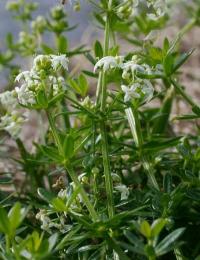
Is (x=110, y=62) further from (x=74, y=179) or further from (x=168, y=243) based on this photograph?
(x=168, y=243)

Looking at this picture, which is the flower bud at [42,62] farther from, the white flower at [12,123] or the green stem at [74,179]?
the white flower at [12,123]

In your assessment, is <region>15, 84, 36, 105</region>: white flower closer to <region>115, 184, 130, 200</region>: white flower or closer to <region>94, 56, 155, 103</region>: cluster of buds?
<region>94, 56, 155, 103</region>: cluster of buds

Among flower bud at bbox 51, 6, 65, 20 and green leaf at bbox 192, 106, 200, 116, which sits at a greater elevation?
flower bud at bbox 51, 6, 65, 20

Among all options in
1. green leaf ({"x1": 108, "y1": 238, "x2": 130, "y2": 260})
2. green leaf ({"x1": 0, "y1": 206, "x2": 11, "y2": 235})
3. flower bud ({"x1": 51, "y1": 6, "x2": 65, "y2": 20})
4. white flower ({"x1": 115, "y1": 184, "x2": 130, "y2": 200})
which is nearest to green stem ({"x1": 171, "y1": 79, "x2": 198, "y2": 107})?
white flower ({"x1": 115, "y1": 184, "x2": 130, "y2": 200})

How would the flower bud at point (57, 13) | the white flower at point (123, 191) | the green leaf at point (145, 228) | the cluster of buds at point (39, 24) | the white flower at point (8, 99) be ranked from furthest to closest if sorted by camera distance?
the cluster of buds at point (39, 24) < the flower bud at point (57, 13) < the white flower at point (8, 99) < the white flower at point (123, 191) < the green leaf at point (145, 228)

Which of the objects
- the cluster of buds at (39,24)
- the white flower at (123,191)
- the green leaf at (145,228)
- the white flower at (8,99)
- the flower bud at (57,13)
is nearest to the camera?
the green leaf at (145,228)

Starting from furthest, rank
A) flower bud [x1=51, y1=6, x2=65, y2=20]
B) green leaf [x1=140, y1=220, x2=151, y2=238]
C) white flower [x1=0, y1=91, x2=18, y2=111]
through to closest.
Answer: flower bud [x1=51, y1=6, x2=65, y2=20], white flower [x1=0, y1=91, x2=18, y2=111], green leaf [x1=140, y1=220, x2=151, y2=238]

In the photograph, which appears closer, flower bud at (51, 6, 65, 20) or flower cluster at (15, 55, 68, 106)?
flower cluster at (15, 55, 68, 106)

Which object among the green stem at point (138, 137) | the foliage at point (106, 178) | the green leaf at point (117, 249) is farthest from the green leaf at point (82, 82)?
the green leaf at point (117, 249)

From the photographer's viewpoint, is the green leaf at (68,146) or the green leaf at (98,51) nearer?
the green leaf at (68,146)

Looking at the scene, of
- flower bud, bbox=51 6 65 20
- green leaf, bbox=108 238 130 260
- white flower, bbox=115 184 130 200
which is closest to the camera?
green leaf, bbox=108 238 130 260

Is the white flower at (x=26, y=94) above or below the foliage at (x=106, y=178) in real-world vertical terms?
above
